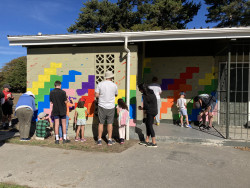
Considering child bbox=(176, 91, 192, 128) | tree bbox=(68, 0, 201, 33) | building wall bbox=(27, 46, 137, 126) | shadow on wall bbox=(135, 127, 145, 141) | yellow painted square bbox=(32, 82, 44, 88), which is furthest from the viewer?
tree bbox=(68, 0, 201, 33)

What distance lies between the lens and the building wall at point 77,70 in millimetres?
6324

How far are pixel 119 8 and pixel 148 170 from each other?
2322cm

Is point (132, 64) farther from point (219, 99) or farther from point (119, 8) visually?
point (119, 8)

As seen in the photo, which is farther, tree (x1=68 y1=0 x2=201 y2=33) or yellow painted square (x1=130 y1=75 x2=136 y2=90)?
tree (x1=68 y1=0 x2=201 y2=33)

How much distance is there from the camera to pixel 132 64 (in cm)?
623

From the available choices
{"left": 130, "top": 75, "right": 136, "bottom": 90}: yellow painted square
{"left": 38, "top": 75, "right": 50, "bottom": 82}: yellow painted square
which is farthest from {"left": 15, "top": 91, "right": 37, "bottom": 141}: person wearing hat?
{"left": 130, "top": 75, "right": 136, "bottom": 90}: yellow painted square

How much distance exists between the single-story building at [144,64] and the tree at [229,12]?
11.7m

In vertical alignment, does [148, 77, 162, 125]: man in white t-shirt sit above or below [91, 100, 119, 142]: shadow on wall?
above

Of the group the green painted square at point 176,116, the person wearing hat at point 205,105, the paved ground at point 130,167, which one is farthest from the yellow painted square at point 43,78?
the person wearing hat at point 205,105

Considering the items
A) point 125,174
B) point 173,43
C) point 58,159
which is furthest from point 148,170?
point 173,43

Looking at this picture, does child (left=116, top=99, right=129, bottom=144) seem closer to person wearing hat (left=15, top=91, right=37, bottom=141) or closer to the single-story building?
the single-story building

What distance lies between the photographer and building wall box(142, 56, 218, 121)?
24.7ft

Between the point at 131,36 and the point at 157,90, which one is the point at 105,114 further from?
the point at 157,90

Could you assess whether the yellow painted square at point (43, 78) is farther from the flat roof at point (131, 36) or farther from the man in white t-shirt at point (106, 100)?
the man in white t-shirt at point (106, 100)
